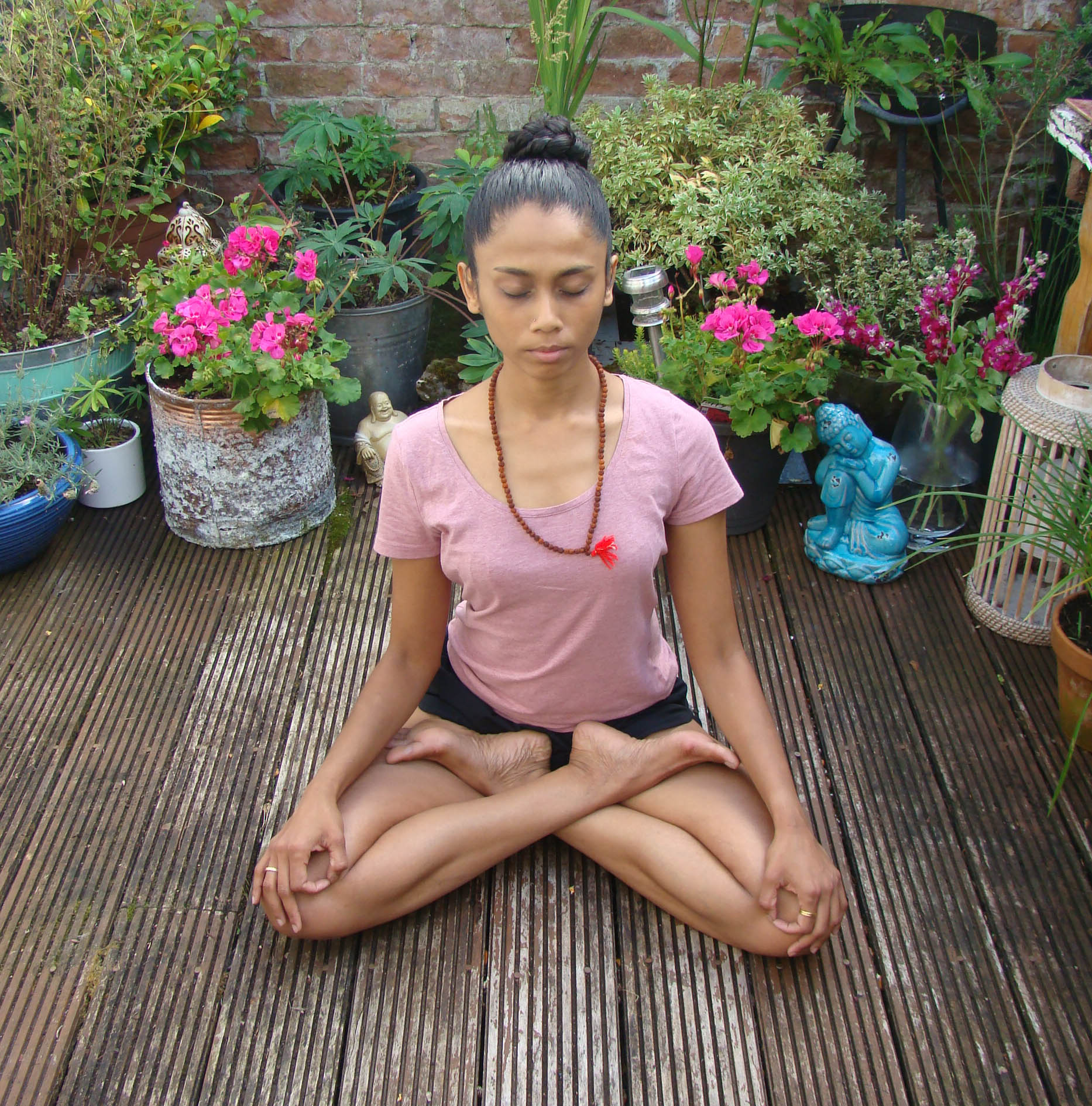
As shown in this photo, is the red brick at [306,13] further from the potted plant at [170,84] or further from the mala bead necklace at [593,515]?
the mala bead necklace at [593,515]

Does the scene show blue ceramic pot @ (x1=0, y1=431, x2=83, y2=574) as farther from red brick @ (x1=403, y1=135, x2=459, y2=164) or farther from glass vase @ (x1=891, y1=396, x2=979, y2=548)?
glass vase @ (x1=891, y1=396, x2=979, y2=548)

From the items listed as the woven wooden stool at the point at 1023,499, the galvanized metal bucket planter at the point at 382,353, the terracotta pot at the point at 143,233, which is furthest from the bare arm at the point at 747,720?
the terracotta pot at the point at 143,233

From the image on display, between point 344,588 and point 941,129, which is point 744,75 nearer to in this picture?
point 941,129

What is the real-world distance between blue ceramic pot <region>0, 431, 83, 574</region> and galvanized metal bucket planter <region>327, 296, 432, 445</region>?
81cm

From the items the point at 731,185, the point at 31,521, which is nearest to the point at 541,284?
the point at 731,185

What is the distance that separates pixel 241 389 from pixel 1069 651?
2006 millimetres

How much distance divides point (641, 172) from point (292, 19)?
1308 millimetres

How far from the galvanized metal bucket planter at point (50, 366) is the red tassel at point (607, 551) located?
5.98ft

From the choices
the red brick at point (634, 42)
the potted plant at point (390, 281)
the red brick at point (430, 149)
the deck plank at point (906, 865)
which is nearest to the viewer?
the deck plank at point (906, 865)

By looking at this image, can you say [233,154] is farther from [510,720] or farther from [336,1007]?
[336,1007]

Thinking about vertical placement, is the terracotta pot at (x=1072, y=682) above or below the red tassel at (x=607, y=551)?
below

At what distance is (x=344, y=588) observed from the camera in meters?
2.64

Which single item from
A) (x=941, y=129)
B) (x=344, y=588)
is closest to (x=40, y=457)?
(x=344, y=588)

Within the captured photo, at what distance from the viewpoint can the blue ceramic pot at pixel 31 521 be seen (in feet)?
8.26
